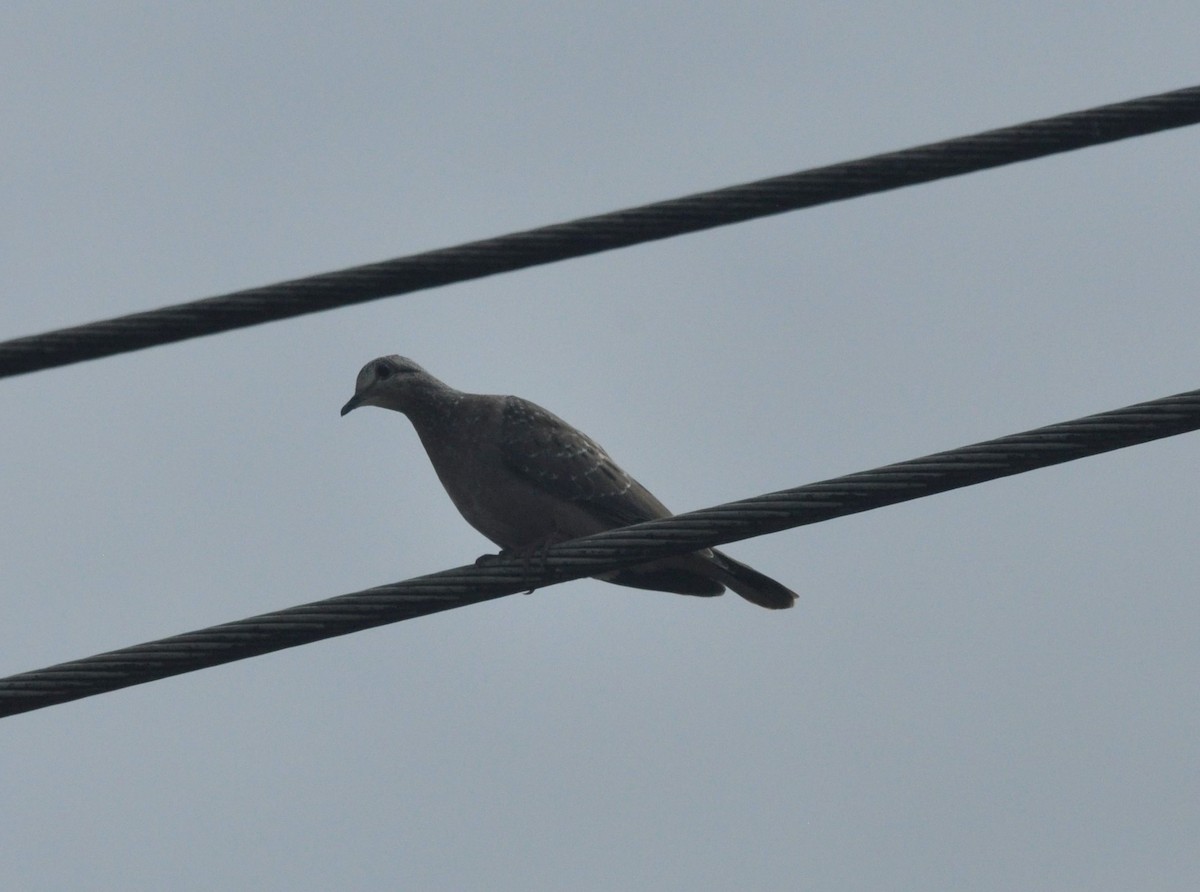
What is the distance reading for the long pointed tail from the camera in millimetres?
7324

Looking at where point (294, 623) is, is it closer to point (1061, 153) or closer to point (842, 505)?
point (842, 505)

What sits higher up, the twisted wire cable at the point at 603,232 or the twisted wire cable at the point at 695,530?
the twisted wire cable at the point at 603,232

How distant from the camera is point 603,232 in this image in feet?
12.6

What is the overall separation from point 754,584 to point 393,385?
2.00 m

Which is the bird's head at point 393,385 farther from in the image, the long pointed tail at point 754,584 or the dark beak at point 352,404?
the long pointed tail at point 754,584

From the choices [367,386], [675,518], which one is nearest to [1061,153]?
[675,518]

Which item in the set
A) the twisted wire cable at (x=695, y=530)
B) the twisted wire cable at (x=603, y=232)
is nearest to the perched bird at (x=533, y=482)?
the twisted wire cable at (x=695, y=530)

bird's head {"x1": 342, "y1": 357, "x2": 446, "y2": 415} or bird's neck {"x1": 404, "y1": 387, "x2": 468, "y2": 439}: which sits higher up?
bird's head {"x1": 342, "y1": 357, "x2": 446, "y2": 415}

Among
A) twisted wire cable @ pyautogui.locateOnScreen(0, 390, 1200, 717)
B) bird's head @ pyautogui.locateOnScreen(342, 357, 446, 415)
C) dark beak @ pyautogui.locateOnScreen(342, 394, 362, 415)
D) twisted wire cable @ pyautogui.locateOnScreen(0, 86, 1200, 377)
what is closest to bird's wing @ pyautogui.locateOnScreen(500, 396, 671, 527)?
bird's head @ pyautogui.locateOnScreen(342, 357, 446, 415)

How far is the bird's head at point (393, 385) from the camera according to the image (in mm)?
8078

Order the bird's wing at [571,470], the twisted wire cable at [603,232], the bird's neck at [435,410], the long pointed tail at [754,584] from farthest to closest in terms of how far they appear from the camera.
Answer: the bird's neck at [435,410], the bird's wing at [571,470], the long pointed tail at [754,584], the twisted wire cable at [603,232]

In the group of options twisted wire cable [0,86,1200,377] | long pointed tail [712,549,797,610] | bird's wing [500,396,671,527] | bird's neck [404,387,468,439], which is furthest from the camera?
bird's neck [404,387,468,439]

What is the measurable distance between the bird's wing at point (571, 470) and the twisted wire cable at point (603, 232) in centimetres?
371

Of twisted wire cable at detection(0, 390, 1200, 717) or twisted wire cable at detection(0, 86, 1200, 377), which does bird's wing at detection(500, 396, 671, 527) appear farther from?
twisted wire cable at detection(0, 86, 1200, 377)
